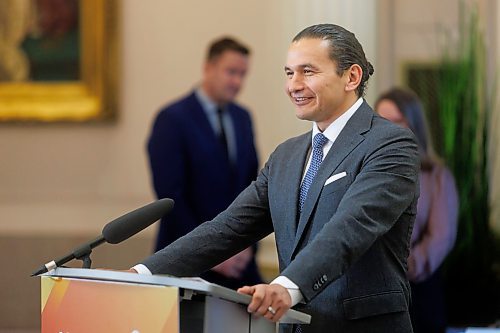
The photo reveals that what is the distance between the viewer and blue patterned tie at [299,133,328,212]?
10.4 feet

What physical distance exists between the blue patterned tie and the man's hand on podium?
48cm

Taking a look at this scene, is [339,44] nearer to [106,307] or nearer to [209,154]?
[106,307]

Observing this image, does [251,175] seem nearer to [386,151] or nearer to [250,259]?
[250,259]

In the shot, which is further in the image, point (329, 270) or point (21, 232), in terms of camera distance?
point (21, 232)

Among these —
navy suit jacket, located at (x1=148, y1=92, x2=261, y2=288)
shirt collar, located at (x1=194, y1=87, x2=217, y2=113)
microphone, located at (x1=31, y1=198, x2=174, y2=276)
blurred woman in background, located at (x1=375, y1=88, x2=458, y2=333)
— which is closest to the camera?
microphone, located at (x1=31, y1=198, x2=174, y2=276)

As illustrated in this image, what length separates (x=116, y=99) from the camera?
8.16m

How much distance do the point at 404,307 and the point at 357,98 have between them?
0.57 m

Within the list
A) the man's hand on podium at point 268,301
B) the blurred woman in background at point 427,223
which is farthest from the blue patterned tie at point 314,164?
the blurred woman in background at point 427,223

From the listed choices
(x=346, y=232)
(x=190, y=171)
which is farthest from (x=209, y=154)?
(x=346, y=232)

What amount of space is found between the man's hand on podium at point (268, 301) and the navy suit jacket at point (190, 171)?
314 cm

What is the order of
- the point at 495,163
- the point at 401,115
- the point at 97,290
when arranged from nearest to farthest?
the point at 97,290
the point at 401,115
the point at 495,163

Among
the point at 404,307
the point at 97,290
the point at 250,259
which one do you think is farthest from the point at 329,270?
the point at 250,259

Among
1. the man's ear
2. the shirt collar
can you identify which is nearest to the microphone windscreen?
the man's ear

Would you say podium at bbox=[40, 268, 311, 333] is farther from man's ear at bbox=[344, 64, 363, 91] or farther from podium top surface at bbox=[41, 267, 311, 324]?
man's ear at bbox=[344, 64, 363, 91]
